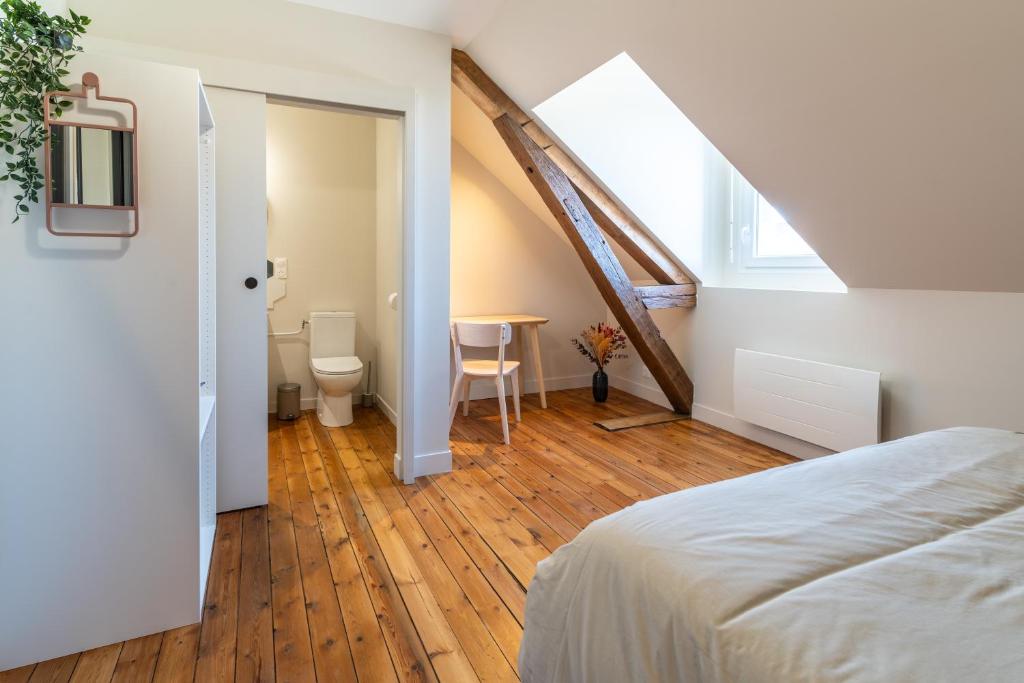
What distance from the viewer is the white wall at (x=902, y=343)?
2387 mm

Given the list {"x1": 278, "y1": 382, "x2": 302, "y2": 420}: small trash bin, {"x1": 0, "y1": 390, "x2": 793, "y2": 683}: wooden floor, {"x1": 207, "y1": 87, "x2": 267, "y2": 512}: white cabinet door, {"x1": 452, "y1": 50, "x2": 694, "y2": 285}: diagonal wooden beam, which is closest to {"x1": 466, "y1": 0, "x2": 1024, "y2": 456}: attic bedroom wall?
{"x1": 452, "y1": 50, "x2": 694, "y2": 285}: diagonal wooden beam

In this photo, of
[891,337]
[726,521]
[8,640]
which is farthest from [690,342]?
[8,640]

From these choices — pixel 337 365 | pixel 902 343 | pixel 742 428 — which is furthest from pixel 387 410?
pixel 902 343

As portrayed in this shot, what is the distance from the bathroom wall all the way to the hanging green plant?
259cm

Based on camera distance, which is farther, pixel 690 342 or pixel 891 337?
pixel 690 342

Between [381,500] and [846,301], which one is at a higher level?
[846,301]

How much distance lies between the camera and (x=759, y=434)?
138 inches

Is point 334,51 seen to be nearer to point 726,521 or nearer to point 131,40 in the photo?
point 131,40

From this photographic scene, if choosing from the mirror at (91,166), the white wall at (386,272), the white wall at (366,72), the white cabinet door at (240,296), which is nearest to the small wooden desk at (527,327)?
the white wall at (386,272)

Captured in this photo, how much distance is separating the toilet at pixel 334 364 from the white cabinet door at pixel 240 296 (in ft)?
3.97

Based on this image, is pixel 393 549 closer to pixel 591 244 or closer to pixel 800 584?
pixel 800 584

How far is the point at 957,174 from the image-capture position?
200 cm

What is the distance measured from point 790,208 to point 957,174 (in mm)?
729

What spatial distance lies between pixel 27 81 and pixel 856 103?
243 cm
